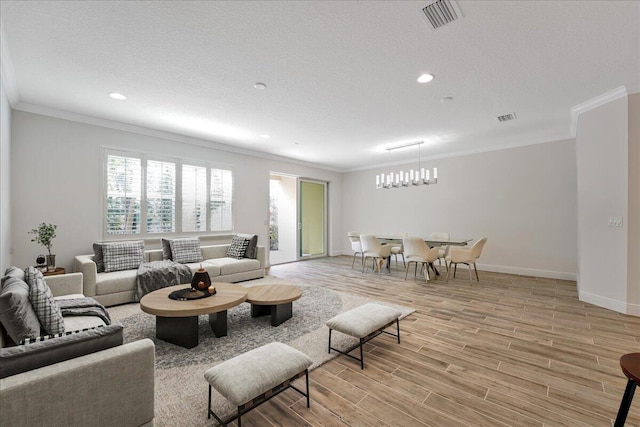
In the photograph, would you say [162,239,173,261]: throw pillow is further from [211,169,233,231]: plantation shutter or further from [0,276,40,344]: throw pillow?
[0,276,40,344]: throw pillow

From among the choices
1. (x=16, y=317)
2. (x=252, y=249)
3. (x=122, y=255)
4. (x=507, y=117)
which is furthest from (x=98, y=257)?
(x=507, y=117)

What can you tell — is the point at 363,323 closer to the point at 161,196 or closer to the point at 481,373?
the point at 481,373

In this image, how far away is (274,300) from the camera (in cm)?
305

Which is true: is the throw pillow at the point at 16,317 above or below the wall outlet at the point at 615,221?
below

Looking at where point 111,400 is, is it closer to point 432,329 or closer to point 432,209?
point 432,329

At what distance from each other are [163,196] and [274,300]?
346 cm

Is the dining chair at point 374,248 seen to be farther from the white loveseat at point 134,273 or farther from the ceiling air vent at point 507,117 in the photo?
the ceiling air vent at point 507,117

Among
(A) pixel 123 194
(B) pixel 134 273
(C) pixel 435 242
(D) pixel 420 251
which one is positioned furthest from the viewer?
(C) pixel 435 242

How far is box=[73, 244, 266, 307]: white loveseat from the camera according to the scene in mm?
3644

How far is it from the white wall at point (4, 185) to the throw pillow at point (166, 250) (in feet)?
5.99

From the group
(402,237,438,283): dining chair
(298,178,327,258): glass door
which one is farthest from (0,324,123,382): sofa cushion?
(298,178,327,258): glass door

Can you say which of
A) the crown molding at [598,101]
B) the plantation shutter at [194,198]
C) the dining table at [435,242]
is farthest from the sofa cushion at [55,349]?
the crown molding at [598,101]

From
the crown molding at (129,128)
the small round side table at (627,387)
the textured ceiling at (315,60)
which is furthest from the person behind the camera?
the crown molding at (129,128)

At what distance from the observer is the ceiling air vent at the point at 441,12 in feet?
6.74
